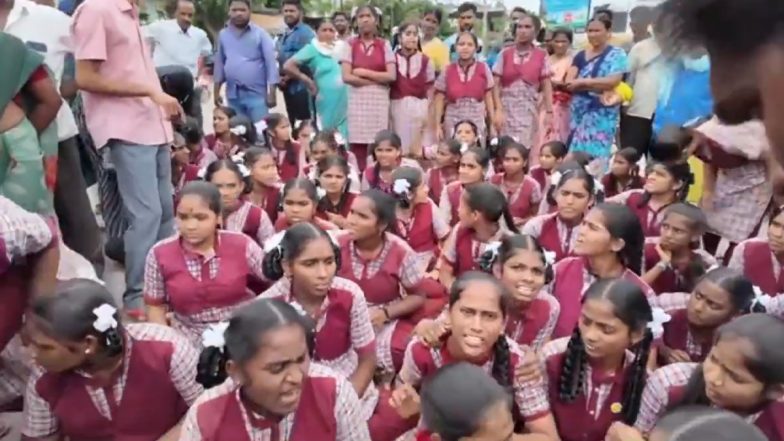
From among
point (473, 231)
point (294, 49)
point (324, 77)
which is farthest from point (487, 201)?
point (294, 49)

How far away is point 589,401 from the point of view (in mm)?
2262

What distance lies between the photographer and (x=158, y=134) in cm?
304

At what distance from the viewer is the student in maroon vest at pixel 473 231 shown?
3.27m

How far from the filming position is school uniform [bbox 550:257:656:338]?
2771 mm

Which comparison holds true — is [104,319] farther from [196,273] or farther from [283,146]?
[283,146]

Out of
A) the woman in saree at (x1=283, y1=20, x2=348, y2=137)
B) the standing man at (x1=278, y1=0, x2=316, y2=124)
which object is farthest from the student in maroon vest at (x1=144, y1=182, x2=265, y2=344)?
the standing man at (x1=278, y1=0, x2=316, y2=124)

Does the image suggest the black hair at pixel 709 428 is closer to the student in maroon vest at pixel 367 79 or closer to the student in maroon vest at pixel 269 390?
the student in maroon vest at pixel 269 390

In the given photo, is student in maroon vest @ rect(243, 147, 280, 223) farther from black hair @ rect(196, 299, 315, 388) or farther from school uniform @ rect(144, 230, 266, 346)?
black hair @ rect(196, 299, 315, 388)

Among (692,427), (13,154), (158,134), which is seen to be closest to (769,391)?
(692,427)

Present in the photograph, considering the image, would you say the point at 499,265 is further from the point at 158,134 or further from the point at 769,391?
the point at 158,134

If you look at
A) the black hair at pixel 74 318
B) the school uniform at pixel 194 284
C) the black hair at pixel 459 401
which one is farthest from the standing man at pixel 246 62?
the black hair at pixel 459 401

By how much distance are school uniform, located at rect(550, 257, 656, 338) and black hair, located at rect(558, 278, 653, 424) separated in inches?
18.7

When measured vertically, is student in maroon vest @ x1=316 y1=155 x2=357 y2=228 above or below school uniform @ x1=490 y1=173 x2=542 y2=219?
above

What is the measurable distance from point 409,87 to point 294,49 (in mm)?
1517
